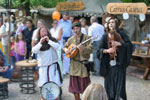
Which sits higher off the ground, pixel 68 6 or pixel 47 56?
pixel 68 6

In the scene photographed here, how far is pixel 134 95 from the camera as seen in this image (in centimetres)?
655

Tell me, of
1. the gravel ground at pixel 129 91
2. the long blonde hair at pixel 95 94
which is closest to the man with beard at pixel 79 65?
the gravel ground at pixel 129 91

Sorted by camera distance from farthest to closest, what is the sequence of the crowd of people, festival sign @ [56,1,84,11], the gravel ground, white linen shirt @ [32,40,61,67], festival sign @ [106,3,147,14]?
festival sign @ [56,1,84,11]
festival sign @ [106,3,147,14]
the gravel ground
white linen shirt @ [32,40,61,67]
the crowd of people

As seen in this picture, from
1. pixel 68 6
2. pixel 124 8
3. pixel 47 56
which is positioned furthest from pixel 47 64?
pixel 68 6

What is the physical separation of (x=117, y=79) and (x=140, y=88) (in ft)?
9.01

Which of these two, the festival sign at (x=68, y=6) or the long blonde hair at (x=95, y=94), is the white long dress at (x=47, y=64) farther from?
the festival sign at (x=68, y=6)

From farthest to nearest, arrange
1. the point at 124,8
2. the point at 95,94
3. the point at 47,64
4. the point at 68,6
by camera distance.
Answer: the point at 68,6 → the point at 124,8 → the point at 47,64 → the point at 95,94

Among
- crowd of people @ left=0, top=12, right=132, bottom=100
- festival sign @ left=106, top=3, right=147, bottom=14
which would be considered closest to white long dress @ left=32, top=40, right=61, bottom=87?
crowd of people @ left=0, top=12, right=132, bottom=100

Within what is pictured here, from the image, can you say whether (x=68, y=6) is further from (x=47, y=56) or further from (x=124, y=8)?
(x=47, y=56)

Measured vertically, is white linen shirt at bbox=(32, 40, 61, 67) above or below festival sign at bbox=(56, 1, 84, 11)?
below

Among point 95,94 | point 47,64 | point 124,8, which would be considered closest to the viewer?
point 95,94

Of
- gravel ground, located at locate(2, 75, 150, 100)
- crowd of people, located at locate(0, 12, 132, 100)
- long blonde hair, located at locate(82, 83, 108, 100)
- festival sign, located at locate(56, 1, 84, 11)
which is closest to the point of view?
long blonde hair, located at locate(82, 83, 108, 100)

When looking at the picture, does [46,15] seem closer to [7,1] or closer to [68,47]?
[7,1]

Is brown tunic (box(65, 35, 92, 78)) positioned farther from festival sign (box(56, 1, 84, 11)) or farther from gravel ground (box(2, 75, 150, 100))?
festival sign (box(56, 1, 84, 11))
